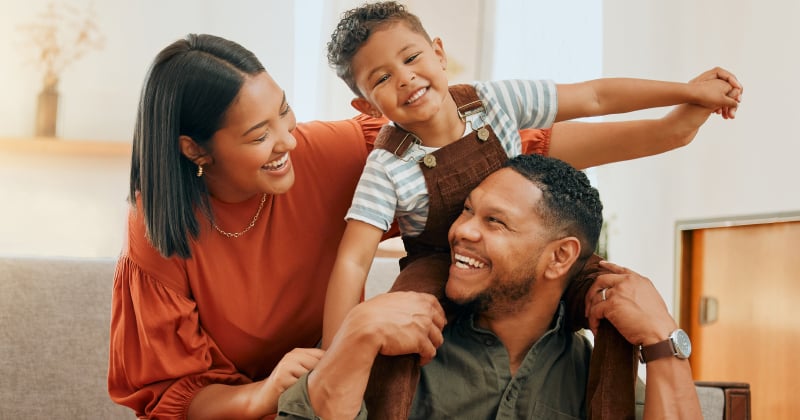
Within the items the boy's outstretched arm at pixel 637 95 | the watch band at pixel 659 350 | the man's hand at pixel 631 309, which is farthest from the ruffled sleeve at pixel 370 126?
the watch band at pixel 659 350

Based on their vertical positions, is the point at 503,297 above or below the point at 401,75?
below

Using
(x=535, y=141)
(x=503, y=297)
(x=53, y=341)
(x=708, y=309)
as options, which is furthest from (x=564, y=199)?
(x=708, y=309)

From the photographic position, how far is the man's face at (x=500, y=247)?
69.6 inches

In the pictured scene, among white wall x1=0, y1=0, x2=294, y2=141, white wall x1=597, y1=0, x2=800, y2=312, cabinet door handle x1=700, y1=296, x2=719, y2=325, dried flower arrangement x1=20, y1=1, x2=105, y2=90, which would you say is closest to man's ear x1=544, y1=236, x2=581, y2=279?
white wall x1=597, y1=0, x2=800, y2=312

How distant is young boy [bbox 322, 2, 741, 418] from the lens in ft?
5.94

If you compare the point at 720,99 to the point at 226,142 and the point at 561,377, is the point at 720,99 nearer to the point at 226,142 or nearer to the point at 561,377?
the point at 561,377

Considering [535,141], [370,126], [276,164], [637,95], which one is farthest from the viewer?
[370,126]

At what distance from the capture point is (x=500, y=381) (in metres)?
1.80

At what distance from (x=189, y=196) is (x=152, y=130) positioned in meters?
0.18

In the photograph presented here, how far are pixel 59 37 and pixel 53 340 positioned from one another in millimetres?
2343

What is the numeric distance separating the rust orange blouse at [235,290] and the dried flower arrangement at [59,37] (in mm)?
2682

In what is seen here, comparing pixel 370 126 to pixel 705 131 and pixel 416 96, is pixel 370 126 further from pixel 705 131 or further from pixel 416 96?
pixel 705 131

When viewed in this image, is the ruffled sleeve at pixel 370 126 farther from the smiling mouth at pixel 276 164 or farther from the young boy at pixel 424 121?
the smiling mouth at pixel 276 164

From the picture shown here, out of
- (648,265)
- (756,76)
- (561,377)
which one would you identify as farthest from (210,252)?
(648,265)
